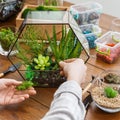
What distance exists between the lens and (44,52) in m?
1.07

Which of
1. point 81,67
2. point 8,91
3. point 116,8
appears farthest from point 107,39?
point 116,8

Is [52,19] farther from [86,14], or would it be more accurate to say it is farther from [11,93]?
[86,14]

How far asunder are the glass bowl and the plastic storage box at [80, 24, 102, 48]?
11.5 inches

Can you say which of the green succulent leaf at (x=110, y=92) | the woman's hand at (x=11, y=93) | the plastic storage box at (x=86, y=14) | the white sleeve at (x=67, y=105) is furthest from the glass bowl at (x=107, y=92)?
the plastic storage box at (x=86, y=14)

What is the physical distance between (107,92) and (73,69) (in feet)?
0.42

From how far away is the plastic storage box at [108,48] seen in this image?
116 centimetres

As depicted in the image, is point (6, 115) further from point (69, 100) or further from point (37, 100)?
point (69, 100)

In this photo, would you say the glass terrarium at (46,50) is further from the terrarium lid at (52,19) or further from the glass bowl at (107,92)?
the glass bowl at (107,92)

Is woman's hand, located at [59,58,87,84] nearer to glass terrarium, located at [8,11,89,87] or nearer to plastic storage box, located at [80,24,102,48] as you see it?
glass terrarium, located at [8,11,89,87]

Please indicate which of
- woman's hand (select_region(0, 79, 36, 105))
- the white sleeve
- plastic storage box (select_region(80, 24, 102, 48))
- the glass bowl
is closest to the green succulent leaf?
the glass bowl

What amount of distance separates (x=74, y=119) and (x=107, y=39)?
0.56 m

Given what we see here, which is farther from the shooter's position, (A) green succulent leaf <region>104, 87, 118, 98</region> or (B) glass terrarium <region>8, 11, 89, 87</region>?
(B) glass terrarium <region>8, 11, 89, 87</region>

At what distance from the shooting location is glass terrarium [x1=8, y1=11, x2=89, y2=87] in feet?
3.33

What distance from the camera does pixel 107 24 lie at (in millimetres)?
1478
